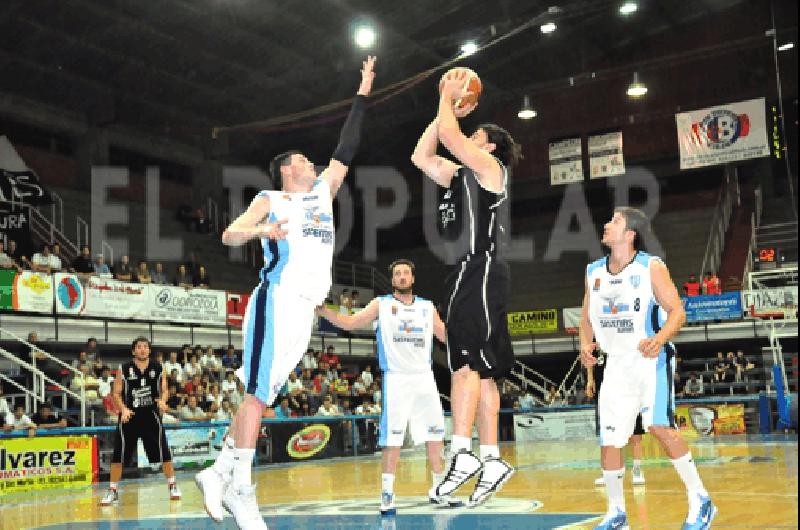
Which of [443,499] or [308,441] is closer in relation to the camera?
[443,499]

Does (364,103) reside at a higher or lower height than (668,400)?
higher

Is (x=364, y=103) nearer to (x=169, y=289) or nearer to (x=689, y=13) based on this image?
(x=169, y=289)

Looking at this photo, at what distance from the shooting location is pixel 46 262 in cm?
1961

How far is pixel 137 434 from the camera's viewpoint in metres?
11.4

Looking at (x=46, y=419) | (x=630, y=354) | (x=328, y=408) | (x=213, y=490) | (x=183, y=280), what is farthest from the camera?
(x=183, y=280)

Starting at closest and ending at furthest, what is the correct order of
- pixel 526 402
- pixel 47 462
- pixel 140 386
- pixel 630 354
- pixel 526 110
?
pixel 630 354 → pixel 140 386 → pixel 47 462 → pixel 526 402 → pixel 526 110

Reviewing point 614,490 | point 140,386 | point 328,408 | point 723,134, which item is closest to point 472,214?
point 614,490

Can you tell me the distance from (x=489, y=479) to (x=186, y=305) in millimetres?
18472

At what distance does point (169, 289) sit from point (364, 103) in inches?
659

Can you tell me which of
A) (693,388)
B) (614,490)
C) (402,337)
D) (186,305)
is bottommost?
(614,490)

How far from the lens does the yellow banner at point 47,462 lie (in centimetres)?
1380

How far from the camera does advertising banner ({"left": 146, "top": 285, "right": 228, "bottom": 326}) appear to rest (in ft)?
71.2

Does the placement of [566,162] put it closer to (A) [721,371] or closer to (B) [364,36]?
(A) [721,371]

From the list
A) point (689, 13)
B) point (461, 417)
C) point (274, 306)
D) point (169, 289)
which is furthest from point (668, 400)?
point (689, 13)
